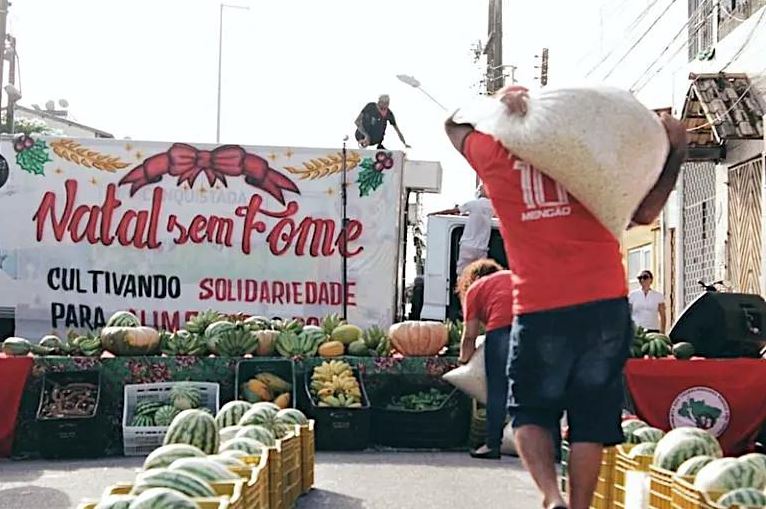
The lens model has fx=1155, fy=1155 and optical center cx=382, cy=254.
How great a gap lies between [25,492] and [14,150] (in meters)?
6.92

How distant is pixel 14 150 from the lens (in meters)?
13.6

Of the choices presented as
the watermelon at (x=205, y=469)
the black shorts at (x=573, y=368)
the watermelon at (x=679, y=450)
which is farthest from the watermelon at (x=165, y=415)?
the black shorts at (x=573, y=368)

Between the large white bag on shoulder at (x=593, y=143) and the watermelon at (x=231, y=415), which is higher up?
the large white bag on shoulder at (x=593, y=143)

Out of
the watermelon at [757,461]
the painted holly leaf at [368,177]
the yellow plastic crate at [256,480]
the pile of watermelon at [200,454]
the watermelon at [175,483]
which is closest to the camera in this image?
the pile of watermelon at [200,454]

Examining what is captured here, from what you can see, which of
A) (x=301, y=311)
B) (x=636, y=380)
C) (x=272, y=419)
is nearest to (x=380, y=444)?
(x=636, y=380)

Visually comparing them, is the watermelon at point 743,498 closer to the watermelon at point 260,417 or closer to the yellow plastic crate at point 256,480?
the yellow plastic crate at point 256,480

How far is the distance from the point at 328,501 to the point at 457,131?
3.14 metres

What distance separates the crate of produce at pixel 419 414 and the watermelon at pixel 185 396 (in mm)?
1526

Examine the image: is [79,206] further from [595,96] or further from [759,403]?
[595,96]

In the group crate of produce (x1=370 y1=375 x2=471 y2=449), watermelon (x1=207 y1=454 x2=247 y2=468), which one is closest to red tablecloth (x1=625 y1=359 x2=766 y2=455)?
crate of produce (x1=370 y1=375 x2=471 y2=449)

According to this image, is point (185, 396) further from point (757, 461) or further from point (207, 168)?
point (757, 461)

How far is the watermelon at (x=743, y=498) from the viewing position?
4.75 metres

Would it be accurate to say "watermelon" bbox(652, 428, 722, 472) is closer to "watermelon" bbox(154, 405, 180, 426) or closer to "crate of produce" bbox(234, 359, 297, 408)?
"crate of produce" bbox(234, 359, 297, 408)

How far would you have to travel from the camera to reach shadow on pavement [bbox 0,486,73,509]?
696cm
